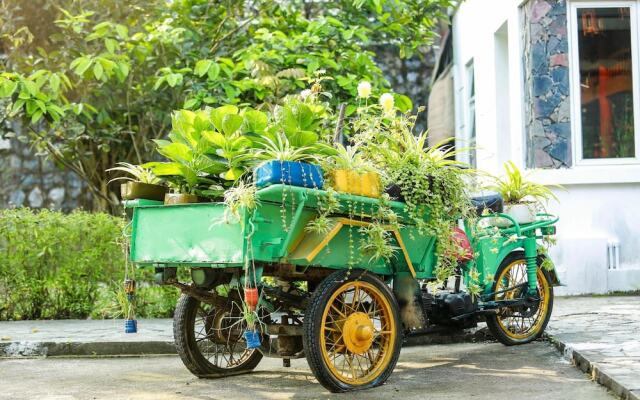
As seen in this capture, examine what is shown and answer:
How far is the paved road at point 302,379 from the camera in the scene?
6.17m

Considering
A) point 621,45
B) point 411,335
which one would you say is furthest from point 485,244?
point 621,45

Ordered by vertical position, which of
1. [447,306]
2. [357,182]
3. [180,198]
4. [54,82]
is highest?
[54,82]

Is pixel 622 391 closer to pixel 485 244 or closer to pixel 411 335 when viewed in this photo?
pixel 411 335

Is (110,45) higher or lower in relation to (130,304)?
higher

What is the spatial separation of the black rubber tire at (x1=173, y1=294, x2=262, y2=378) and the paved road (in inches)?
4.0

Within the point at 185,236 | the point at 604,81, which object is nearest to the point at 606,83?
the point at 604,81

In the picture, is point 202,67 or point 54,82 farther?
point 202,67

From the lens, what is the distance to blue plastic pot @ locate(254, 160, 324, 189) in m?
5.73

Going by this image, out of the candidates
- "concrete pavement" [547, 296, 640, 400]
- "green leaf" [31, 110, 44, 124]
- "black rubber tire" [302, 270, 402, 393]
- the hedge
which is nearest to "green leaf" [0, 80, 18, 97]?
"green leaf" [31, 110, 44, 124]

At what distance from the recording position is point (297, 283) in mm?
7340

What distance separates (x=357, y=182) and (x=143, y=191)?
1392 mm

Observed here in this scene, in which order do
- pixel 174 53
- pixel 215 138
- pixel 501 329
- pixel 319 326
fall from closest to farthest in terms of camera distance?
pixel 319 326 < pixel 215 138 < pixel 501 329 < pixel 174 53

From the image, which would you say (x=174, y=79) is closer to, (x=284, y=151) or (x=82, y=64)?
(x=82, y=64)

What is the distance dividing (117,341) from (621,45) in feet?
21.7
